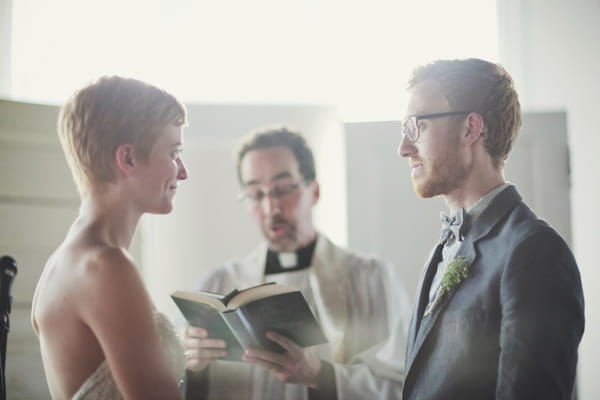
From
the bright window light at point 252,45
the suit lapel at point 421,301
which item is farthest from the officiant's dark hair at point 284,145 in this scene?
the suit lapel at point 421,301

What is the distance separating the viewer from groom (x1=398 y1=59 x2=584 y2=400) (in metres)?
1.55

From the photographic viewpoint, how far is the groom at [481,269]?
1.55 m

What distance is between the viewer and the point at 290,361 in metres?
2.26

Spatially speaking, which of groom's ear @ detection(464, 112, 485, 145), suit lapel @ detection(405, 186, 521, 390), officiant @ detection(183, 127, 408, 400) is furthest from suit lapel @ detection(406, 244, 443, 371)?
officiant @ detection(183, 127, 408, 400)

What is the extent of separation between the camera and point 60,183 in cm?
246

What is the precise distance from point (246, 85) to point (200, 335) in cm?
108

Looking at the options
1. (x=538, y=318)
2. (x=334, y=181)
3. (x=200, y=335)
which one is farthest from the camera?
Result: (x=334, y=181)

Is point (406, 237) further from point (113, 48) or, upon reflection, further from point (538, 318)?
point (113, 48)

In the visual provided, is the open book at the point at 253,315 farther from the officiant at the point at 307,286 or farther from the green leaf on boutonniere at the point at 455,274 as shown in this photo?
the green leaf on boutonniere at the point at 455,274

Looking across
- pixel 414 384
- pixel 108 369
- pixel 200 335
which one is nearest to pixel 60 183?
pixel 200 335

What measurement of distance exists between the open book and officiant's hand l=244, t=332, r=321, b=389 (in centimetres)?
3

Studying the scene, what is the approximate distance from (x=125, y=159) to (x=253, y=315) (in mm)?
596

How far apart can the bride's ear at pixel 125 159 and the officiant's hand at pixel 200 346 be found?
633mm

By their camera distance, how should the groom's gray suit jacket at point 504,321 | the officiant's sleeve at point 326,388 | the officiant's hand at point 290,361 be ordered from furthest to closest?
the officiant's sleeve at point 326,388, the officiant's hand at point 290,361, the groom's gray suit jacket at point 504,321
